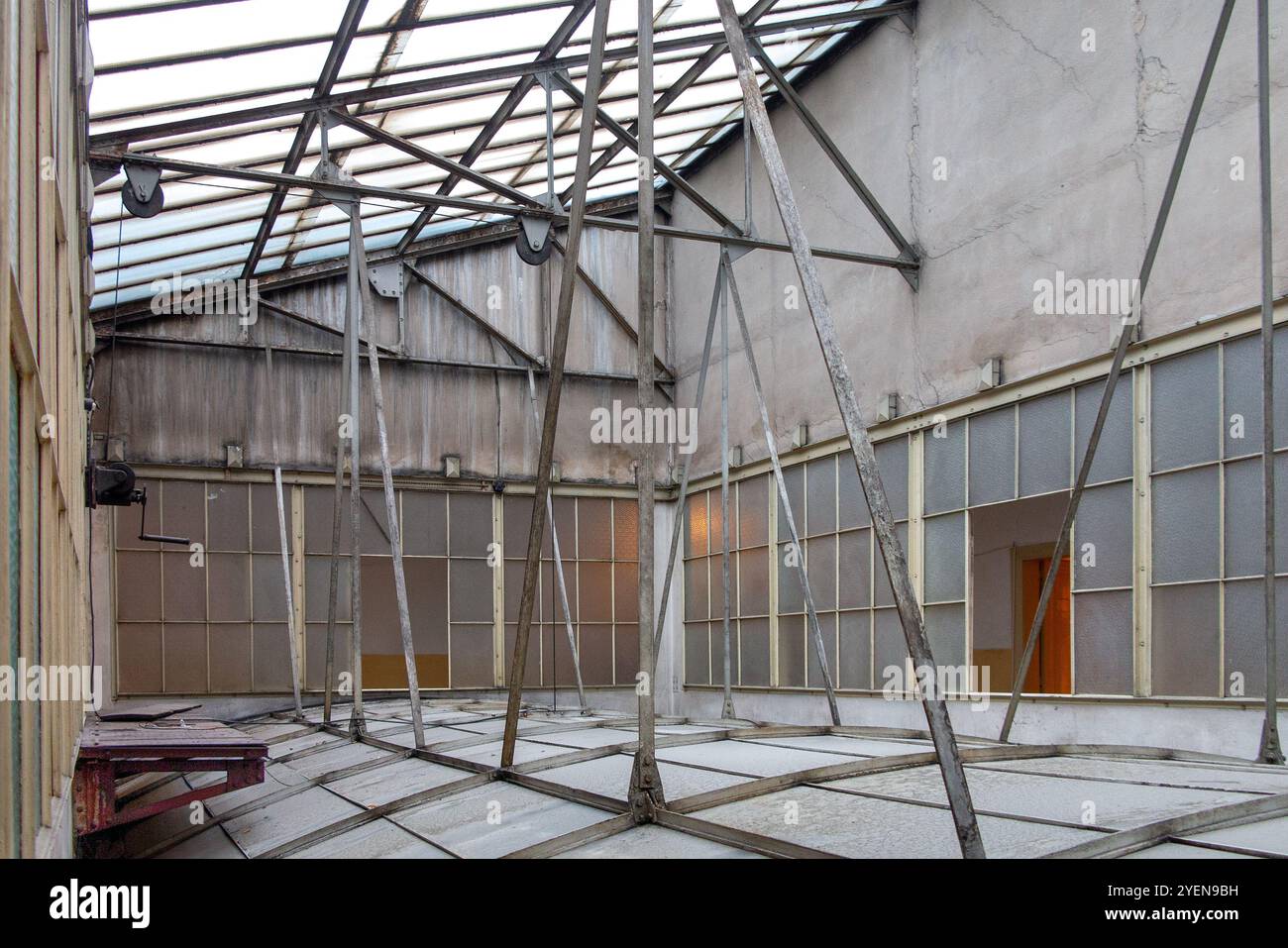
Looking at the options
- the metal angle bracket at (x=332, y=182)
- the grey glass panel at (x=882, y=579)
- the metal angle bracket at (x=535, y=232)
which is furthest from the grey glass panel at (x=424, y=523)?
the metal angle bracket at (x=332, y=182)

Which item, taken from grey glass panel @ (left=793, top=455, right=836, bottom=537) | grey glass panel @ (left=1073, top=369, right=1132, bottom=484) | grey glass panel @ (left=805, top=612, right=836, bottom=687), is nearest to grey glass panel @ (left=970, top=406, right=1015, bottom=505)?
grey glass panel @ (left=1073, top=369, right=1132, bottom=484)

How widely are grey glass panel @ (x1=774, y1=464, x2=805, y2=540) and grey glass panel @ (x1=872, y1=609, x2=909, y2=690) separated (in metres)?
2.29

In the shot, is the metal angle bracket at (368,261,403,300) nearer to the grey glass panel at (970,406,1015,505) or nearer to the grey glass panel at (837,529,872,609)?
the grey glass panel at (837,529,872,609)

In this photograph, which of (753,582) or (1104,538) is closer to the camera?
(1104,538)

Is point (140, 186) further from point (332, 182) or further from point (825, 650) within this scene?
point (825, 650)

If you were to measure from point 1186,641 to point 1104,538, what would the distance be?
4.65 feet

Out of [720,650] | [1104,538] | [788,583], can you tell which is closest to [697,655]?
[720,650]

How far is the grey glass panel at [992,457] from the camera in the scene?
13.0 metres

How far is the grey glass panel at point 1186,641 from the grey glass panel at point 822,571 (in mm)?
5745

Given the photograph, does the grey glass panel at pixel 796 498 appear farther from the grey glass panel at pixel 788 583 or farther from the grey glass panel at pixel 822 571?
the grey glass panel at pixel 822 571

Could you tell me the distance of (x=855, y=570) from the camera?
1575 centimetres

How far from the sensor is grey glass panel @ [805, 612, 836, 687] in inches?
633
